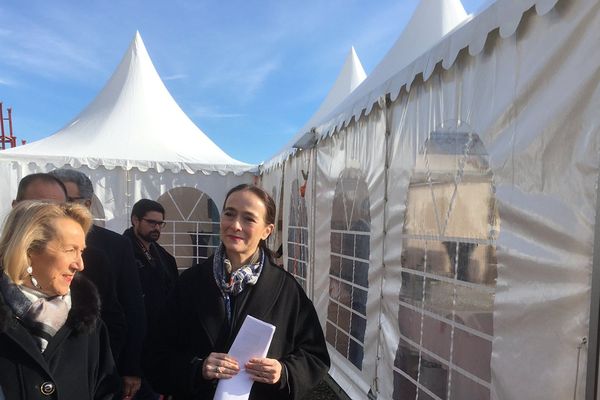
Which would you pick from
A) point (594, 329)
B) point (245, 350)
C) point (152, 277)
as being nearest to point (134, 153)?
point (152, 277)

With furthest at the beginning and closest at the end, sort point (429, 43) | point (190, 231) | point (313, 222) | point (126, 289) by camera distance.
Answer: point (190, 231) < point (313, 222) < point (429, 43) < point (126, 289)

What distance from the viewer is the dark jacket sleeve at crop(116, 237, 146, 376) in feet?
6.81

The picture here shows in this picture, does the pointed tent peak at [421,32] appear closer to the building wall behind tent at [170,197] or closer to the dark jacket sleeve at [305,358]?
the dark jacket sleeve at [305,358]

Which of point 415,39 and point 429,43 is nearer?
point 429,43

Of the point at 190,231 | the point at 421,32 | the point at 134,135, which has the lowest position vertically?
the point at 190,231

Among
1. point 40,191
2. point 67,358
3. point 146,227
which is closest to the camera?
point 67,358

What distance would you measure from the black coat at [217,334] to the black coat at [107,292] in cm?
55

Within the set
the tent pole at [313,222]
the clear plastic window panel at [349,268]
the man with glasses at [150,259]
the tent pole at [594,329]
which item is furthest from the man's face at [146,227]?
the tent pole at [594,329]

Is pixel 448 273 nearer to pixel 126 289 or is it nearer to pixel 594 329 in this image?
pixel 594 329

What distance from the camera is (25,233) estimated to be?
119 centimetres

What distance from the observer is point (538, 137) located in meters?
1.61

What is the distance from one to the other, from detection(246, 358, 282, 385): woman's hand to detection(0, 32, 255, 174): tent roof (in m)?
8.15

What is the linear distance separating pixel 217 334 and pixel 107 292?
748 mm

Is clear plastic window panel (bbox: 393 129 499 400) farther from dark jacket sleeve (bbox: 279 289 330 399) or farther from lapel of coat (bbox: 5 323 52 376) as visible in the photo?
lapel of coat (bbox: 5 323 52 376)
